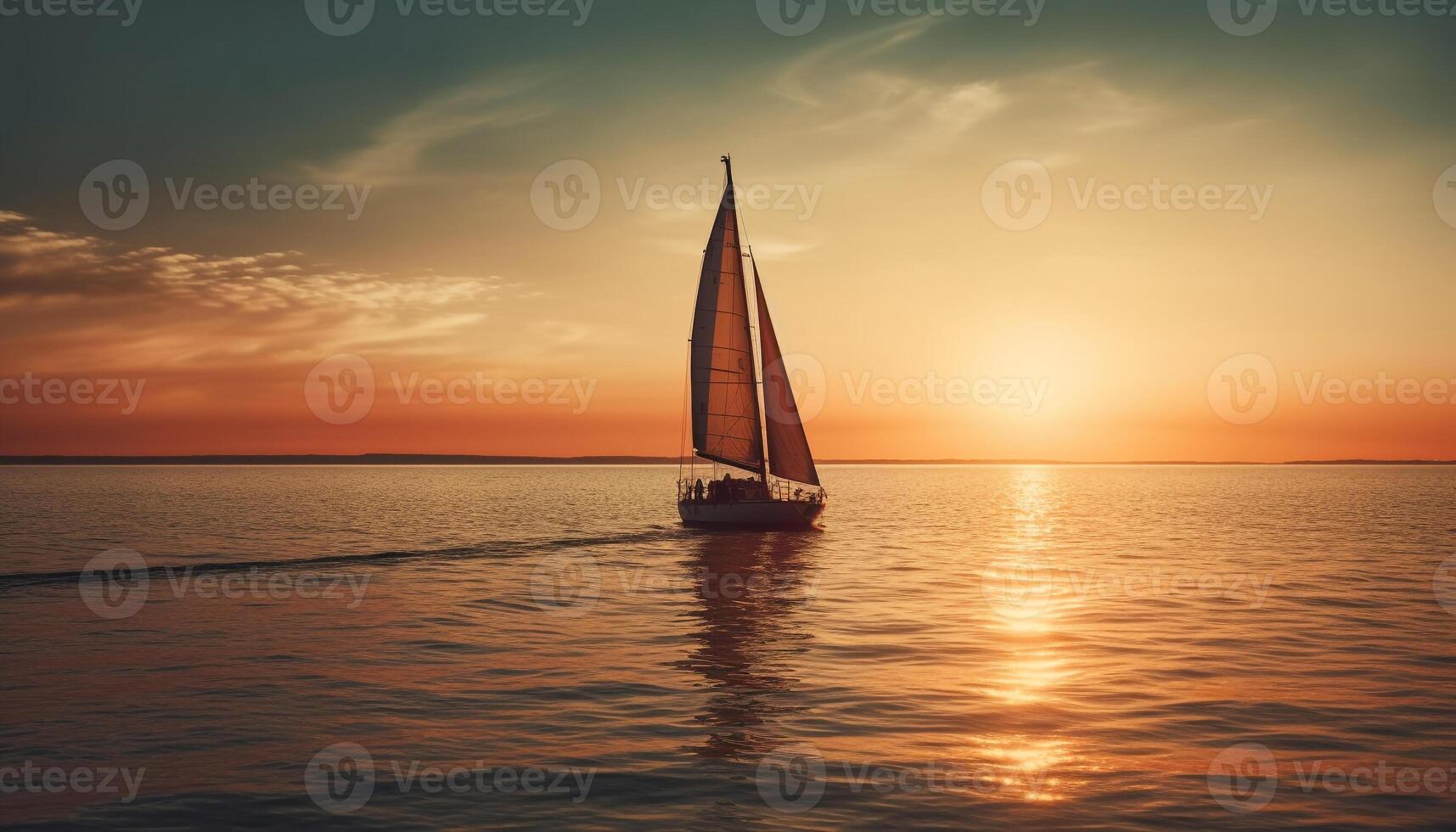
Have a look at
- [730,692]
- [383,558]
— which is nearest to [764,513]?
[383,558]

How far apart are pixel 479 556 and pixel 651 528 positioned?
2369 cm

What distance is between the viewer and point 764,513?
210 feet

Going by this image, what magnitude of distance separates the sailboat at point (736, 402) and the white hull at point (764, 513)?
0.18 ft

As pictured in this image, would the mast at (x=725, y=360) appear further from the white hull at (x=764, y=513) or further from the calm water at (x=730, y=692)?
the calm water at (x=730, y=692)

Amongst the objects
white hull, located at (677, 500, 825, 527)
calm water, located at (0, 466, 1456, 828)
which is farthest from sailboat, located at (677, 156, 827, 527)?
calm water, located at (0, 466, 1456, 828)

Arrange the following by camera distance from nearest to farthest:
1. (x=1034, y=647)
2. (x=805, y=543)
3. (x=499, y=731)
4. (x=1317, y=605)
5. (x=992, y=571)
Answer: (x=499, y=731), (x=1034, y=647), (x=1317, y=605), (x=992, y=571), (x=805, y=543)

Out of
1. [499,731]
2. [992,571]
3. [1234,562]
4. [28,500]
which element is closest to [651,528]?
[992,571]

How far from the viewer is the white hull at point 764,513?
63.8 meters

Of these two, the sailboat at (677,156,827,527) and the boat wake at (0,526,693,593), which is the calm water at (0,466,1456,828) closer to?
the boat wake at (0,526,693,593)

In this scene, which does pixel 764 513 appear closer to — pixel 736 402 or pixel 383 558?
pixel 736 402

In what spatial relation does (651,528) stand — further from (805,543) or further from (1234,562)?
(1234,562)

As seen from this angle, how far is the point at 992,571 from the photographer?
1927 inches

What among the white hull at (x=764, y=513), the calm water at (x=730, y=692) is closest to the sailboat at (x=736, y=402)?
the white hull at (x=764, y=513)

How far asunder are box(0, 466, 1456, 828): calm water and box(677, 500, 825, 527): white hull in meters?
11.5
